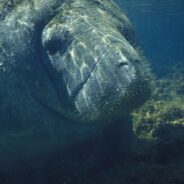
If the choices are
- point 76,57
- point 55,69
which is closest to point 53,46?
point 55,69

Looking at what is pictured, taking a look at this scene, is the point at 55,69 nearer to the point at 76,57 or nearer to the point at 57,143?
the point at 76,57

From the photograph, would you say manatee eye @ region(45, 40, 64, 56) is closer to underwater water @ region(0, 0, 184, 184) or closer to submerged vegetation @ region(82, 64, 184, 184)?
underwater water @ region(0, 0, 184, 184)

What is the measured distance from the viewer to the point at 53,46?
627cm

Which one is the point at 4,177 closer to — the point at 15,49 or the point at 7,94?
the point at 7,94

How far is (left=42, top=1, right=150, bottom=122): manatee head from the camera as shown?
514cm

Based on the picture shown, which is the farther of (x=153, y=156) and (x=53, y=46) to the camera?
(x=153, y=156)

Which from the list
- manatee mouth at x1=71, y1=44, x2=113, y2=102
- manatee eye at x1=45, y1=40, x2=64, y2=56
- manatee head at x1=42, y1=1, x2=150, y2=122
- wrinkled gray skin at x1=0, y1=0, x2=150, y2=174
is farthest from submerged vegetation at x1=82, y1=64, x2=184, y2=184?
manatee eye at x1=45, y1=40, x2=64, y2=56

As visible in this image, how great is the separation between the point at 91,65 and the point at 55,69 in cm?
99

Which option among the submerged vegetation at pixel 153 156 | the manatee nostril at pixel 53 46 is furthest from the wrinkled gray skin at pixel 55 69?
the submerged vegetation at pixel 153 156

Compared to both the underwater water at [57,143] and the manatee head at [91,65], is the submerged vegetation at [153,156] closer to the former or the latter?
the underwater water at [57,143]

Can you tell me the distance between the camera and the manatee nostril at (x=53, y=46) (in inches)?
244

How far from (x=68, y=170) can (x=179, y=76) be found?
15762mm

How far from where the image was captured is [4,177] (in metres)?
6.69

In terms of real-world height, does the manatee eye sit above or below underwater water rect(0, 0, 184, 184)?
above
